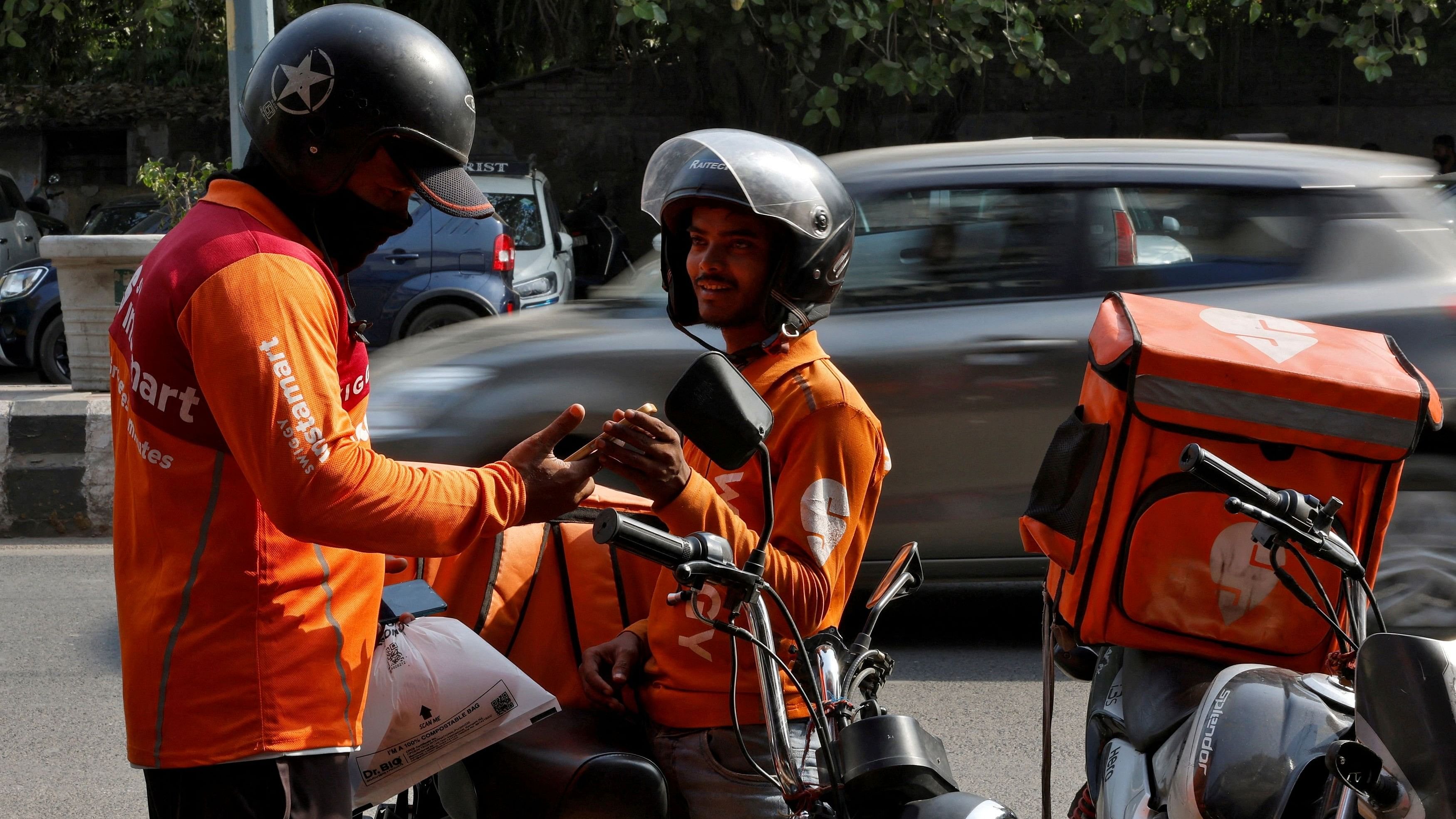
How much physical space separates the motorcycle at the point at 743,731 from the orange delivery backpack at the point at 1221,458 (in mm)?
420

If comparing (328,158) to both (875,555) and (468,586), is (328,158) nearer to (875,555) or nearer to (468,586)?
(468,586)

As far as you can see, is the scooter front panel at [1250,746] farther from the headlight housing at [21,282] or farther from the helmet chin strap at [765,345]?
the headlight housing at [21,282]

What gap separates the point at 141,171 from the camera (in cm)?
942

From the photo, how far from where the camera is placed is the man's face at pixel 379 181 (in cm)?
193

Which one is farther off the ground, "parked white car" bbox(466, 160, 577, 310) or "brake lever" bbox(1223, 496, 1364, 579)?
"brake lever" bbox(1223, 496, 1364, 579)

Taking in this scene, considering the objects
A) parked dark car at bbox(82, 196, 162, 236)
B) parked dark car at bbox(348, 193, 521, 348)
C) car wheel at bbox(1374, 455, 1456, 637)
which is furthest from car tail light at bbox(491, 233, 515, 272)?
car wheel at bbox(1374, 455, 1456, 637)

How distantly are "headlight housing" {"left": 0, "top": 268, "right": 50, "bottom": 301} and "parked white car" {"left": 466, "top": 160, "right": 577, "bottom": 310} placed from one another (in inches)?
142

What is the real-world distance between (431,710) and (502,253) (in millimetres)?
9861

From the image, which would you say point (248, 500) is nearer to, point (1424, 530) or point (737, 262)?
point (737, 262)

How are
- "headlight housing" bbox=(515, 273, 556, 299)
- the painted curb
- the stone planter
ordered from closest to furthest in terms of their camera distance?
1. the painted curb
2. the stone planter
3. "headlight housing" bbox=(515, 273, 556, 299)

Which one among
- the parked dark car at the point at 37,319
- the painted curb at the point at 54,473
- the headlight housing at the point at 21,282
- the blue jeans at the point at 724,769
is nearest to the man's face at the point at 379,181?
the blue jeans at the point at 724,769

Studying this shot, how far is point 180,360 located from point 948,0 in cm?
1145

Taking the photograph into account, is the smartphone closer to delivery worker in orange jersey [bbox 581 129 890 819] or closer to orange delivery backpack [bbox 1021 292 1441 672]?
delivery worker in orange jersey [bbox 581 129 890 819]

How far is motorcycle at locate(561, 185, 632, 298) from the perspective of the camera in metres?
16.2
